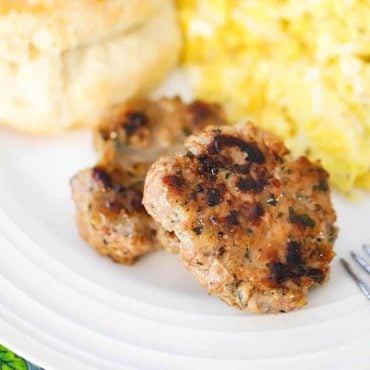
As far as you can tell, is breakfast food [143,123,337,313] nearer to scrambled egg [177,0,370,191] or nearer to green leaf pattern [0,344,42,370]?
scrambled egg [177,0,370,191]

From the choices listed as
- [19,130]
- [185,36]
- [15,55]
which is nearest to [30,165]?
[19,130]

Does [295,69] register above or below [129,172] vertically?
below

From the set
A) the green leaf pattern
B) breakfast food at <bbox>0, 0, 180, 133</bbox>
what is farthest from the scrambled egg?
the green leaf pattern

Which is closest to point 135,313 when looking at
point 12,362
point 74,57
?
point 12,362

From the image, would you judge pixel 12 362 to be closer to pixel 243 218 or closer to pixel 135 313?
pixel 135 313

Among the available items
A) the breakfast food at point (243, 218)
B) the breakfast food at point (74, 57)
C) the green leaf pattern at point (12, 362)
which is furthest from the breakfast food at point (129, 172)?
the green leaf pattern at point (12, 362)

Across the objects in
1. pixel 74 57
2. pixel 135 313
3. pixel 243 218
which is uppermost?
pixel 74 57

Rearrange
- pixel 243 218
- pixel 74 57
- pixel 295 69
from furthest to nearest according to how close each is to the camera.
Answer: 1. pixel 295 69
2. pixel 74 57
3. pixel 243 218
